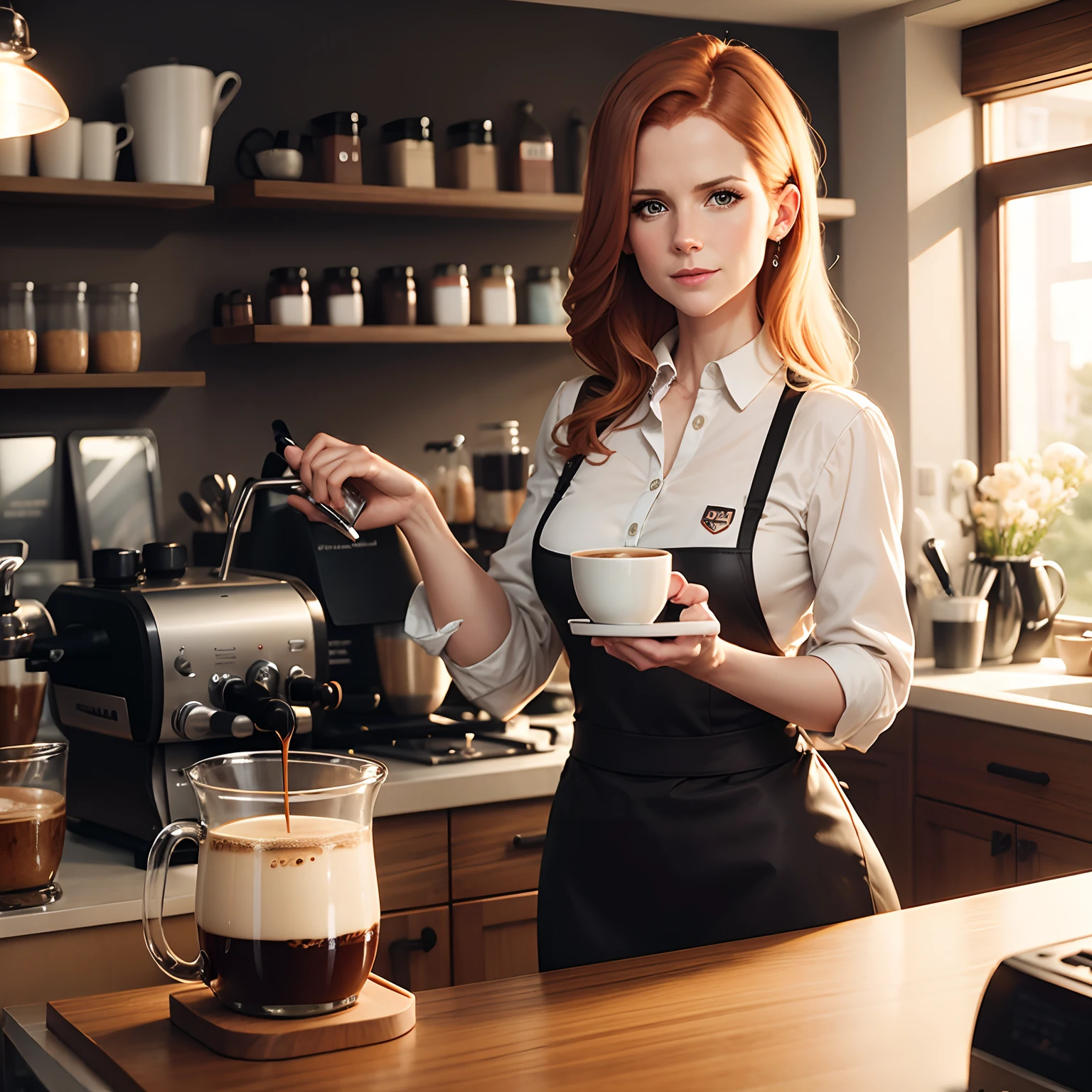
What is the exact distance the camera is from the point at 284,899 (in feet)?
3.24

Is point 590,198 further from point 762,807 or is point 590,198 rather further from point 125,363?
point 125,363

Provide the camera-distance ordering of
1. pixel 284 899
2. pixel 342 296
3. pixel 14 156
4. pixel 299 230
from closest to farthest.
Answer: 1. pixel 284 899
2. pixel 14 156
3. pixel 342 296
4. pixel 299 230

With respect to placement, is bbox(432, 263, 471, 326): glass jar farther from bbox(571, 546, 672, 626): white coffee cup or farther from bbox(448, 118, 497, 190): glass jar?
bbox(571, 546, 672, 626): white coffee cup

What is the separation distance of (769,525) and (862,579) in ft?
0.41

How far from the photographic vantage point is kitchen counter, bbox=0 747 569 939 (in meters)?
1.77

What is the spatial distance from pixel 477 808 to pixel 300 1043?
1313 millimetres

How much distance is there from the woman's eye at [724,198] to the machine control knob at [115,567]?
41.2 inches

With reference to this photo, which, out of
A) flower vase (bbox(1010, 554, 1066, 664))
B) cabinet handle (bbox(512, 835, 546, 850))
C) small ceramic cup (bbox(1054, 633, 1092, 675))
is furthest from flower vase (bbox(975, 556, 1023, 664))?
cabinet handle (bbox(512, 835, 546, 850))

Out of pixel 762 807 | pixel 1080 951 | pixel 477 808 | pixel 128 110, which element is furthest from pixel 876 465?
pixel 128 110

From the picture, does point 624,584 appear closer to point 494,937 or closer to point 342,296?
point 494,937

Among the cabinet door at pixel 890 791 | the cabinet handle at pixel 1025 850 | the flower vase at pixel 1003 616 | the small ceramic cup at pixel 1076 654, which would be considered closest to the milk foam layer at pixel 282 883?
the cabinet handle at pixel 1025 850

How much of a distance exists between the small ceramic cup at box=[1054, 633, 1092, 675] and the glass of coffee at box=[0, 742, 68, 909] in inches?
84.1

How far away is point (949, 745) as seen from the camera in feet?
9.30

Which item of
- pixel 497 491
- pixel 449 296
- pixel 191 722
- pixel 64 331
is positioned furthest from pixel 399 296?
pixel 191 722
